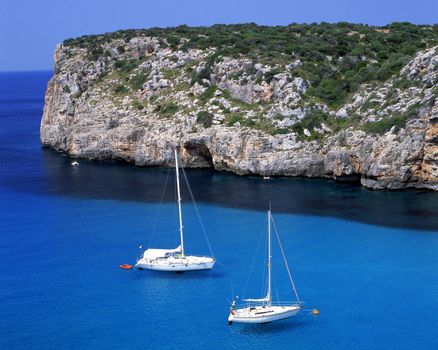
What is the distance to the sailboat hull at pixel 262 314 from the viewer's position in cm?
2994

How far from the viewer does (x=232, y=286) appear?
34875mm

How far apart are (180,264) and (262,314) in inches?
328

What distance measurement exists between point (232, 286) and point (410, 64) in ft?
115

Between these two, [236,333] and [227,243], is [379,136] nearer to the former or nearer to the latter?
[227,243]

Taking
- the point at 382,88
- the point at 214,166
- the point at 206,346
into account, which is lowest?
the point at 206,346

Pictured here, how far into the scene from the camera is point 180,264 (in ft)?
121

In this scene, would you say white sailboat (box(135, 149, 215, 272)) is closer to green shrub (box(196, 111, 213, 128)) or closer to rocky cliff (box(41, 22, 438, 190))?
rocky cliff (box(41, 22, 438, 190))

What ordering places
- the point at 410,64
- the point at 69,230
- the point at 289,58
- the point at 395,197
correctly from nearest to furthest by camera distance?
1. the point at 69,230
2. the point at 395,197
3. the point at 410,64
4. the point at 289,58

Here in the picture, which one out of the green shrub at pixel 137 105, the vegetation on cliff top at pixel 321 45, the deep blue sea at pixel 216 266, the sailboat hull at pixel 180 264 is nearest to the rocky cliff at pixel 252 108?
the green shrub at pixel 137 105

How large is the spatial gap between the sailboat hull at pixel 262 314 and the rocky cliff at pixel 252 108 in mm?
25448

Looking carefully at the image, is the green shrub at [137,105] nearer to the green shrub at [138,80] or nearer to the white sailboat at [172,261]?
the green shrub at [138,80]

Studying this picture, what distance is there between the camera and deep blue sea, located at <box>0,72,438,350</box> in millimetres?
29969

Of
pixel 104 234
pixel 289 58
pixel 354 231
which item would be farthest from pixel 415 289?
pixel 289 58

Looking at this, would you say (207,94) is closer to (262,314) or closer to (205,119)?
(205,119)
